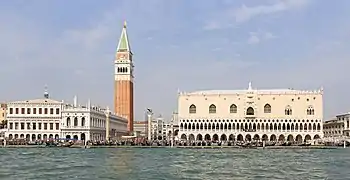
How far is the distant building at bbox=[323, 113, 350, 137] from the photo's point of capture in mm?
97875

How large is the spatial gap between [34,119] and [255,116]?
96.8ft

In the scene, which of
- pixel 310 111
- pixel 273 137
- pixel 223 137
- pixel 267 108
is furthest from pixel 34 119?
pixel 310 111

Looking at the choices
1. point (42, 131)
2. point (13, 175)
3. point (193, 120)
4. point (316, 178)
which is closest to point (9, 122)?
point (42, 131)

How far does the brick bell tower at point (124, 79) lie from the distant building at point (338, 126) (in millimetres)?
34438

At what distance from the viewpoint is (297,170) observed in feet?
104

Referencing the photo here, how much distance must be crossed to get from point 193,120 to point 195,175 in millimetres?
58399

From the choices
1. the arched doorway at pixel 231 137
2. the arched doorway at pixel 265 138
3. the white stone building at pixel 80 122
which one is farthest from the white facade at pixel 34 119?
the arched doorway at pixel 265 138

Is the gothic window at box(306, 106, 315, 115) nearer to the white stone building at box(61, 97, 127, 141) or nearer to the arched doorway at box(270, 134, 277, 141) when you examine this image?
the arched doorway at box(270, 134, 277, 141)

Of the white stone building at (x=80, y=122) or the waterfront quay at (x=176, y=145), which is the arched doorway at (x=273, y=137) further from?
the white stone building at (x=80, y=122)

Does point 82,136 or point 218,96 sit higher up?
point 218,96

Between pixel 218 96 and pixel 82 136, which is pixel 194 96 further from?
pixel 82 136

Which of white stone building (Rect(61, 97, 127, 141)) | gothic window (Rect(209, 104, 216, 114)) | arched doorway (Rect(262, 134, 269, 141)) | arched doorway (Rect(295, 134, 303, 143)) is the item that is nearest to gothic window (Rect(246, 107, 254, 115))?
arched doorway (Rect(262, 134, 269, 141))

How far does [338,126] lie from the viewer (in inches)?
4077

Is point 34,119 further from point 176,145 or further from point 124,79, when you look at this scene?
point 124,79
